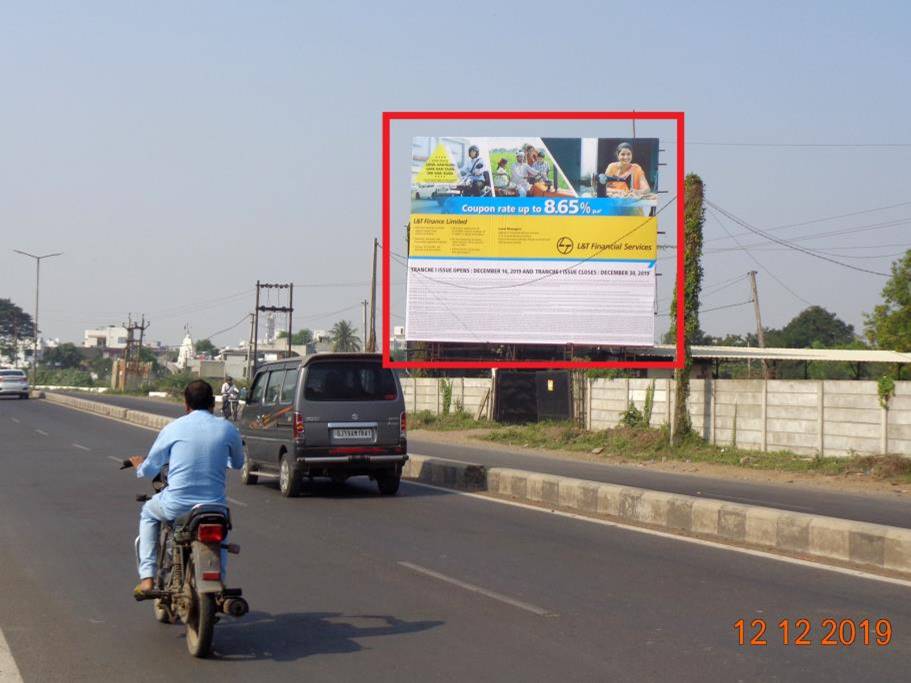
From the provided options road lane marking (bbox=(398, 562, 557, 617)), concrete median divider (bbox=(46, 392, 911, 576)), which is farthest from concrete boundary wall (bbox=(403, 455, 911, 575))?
road lane marking (bbox=(398, 562, 557, 617))

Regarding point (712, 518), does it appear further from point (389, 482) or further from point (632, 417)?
point (632, 417)

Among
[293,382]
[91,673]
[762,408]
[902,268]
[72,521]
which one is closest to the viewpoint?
[91,673]

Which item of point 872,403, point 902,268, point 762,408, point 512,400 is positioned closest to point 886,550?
point 872,403

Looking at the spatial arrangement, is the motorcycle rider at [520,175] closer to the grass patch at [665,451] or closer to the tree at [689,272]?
the tree at [689,272]

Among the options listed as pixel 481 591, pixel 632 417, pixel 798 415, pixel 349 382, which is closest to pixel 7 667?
pixel 481 591

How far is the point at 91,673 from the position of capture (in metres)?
6.16

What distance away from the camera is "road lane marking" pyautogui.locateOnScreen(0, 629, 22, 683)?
238 inches

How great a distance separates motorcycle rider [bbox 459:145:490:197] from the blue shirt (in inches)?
893

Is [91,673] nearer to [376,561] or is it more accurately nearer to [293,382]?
[376,561]

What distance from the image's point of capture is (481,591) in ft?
28.1

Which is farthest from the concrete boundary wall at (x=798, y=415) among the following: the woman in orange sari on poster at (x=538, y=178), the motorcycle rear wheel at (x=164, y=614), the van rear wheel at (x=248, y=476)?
the motorcycle rear wheel at (x=164, y=614)

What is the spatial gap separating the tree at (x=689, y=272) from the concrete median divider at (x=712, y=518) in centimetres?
1063

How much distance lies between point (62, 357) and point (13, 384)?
9501 cm

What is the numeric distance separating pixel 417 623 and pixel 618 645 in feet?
4.66
